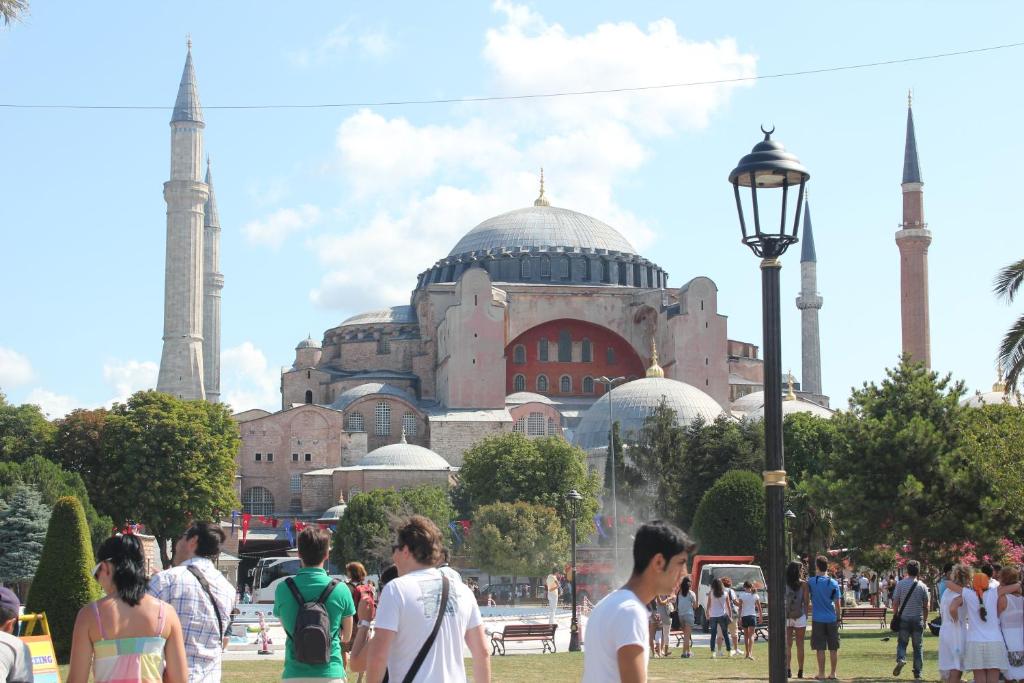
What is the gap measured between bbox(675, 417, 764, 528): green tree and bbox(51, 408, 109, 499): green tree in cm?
1690

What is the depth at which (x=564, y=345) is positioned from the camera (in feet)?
202

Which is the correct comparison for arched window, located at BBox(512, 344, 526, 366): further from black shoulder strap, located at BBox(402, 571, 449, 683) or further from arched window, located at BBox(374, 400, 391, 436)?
black shoulder strap, located at BBox(402, 571, 449, 683)

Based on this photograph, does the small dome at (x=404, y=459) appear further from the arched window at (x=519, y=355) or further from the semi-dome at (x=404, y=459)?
→ the arched window at (x=519, y=355)

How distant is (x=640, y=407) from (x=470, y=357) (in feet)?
26.1

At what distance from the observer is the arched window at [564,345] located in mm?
61500

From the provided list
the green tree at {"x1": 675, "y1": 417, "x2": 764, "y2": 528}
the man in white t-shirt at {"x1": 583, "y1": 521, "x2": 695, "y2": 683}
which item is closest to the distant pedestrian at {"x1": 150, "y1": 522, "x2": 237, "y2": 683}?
the man in white t-shirt at {"x1": 583, "y1": 521, "x2": 695, "y2": 683}

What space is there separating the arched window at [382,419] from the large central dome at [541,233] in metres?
10.3

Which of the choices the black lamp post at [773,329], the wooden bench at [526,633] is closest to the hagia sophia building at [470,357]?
the wooden bench at [526,633]

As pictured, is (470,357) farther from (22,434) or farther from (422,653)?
(422,653)

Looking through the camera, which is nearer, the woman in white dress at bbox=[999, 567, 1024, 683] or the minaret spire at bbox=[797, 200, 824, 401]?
the woman in white dress at bbox=[999, 567, 1024, 683]

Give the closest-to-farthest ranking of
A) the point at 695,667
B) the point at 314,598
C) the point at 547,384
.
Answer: the point at 314,598 → the point at 695,667 → the point at 547,384

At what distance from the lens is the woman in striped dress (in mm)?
5301

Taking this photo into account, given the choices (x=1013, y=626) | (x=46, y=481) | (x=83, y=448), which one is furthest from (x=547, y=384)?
(x=1013, y=626)

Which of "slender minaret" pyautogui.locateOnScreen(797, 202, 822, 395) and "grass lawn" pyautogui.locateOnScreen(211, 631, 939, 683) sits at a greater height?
"slender minaret" pyautogui.locateOnScreen(797, 202, 822, 395)
